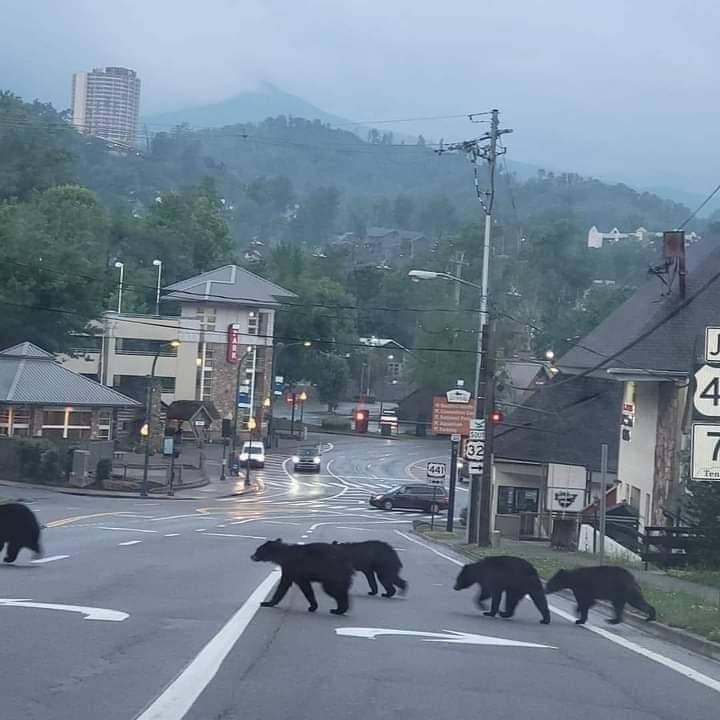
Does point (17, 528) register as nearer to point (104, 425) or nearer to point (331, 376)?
point (104, 425)

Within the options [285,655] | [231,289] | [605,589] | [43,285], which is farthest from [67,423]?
[285,655]

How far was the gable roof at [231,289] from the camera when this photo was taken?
302ft

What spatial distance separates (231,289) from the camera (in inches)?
3671

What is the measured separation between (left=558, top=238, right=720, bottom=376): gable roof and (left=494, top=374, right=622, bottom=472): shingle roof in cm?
281

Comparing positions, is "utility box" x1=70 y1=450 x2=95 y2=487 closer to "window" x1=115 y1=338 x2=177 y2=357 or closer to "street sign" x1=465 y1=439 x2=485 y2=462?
"window" x1=115 y1=338 x2=177 y2=357

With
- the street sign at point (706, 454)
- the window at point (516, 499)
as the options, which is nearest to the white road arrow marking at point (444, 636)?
the street sign at point (706, 454)

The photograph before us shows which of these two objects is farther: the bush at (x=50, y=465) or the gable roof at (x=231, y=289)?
the gable roof at (x=231, y=289)

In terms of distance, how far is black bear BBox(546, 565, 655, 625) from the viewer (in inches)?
634

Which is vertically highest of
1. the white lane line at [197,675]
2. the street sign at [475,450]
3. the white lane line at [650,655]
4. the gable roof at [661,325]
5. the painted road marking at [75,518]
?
the gable roof at [661,325]

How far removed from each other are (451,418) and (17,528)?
25.3 m

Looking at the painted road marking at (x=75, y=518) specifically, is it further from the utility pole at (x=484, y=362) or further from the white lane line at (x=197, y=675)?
the white lane line at (x=197, y=675)

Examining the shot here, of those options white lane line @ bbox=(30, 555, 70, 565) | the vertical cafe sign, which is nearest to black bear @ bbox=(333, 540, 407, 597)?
white lane line @ bbox=(30, 555, 70, 565)

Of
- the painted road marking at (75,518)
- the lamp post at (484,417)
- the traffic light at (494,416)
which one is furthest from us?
the painted road marking at (75,518)

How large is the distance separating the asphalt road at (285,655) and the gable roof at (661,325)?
50.8 feet
